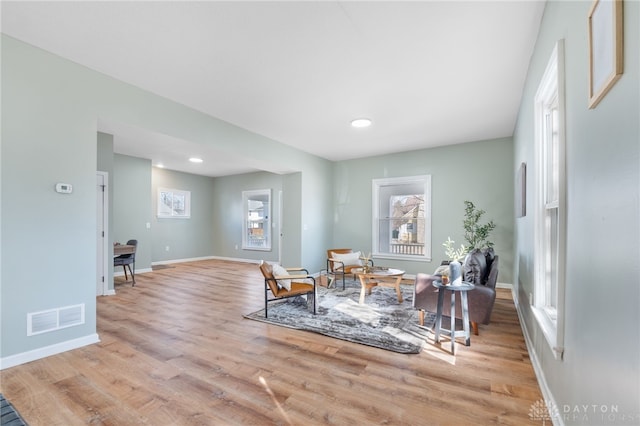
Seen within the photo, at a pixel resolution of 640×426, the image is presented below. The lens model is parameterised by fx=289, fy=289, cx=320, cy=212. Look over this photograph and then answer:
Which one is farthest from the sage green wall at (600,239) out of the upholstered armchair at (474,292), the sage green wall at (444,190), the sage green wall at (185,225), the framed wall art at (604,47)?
the sage green wall at (185,225)

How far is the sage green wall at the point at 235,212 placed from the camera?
27.7 ft

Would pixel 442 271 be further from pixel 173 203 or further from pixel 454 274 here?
pixel 173 203

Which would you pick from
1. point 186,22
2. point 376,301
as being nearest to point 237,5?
point 186,22

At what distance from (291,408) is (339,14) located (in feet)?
9.42

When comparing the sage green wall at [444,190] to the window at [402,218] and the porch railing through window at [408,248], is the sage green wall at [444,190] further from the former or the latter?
the porch railing through window at [408,248]

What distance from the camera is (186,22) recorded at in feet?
7.57

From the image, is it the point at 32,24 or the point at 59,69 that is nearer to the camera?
the point at 32,24

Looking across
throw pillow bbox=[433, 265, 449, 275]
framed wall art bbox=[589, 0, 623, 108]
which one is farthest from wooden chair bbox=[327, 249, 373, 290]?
framed wall art bbox=[589, 0, 623, 108]

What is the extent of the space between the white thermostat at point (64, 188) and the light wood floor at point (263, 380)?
1.55 metres

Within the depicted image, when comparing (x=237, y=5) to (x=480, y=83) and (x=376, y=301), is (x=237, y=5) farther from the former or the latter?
(x=376, y=301)

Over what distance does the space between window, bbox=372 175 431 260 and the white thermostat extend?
543 centimetres

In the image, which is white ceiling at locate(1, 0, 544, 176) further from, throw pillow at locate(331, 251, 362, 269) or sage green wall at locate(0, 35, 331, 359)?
throw pillow at locate(331, 251, 362, 269)

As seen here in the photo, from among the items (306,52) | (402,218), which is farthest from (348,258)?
(306,52)

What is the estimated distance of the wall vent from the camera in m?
2.61
